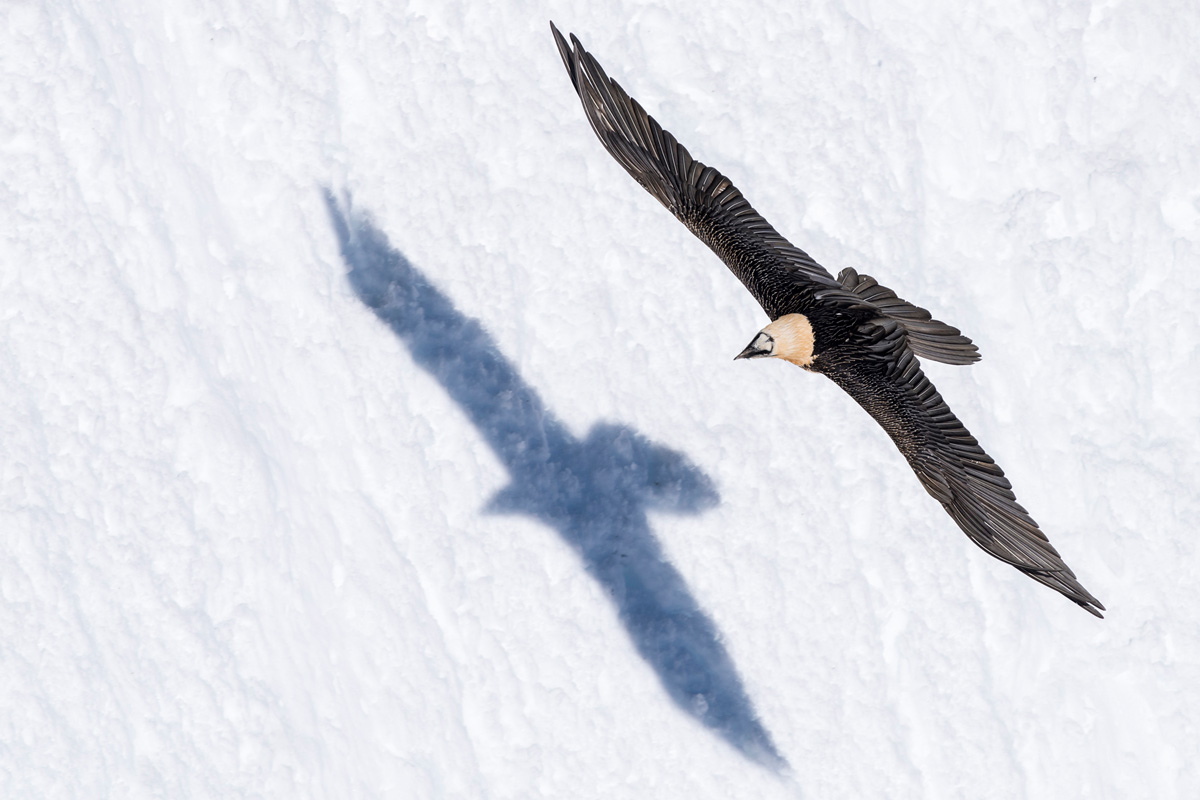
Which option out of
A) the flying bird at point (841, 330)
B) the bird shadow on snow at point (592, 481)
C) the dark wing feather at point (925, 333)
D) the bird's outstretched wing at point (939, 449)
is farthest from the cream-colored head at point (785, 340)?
the bird shadow on snow at point (592, 481)

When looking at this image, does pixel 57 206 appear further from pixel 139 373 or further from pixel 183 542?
pixel 183 542

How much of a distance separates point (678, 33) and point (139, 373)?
4.72 metres

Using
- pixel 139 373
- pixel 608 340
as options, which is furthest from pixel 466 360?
pixel 139 373

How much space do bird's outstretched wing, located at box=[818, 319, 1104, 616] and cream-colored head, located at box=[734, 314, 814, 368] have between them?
0.51 ft

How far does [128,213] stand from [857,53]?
5.58 metres

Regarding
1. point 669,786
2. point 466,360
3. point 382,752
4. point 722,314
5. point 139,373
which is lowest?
point 382,752

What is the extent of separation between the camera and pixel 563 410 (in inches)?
334

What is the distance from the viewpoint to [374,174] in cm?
880

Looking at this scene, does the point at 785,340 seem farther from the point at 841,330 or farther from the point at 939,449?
the point at 939,449

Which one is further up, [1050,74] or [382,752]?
[1050,74]

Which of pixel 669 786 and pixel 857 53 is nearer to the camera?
pixel 669 786

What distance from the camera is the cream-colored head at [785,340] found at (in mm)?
7039

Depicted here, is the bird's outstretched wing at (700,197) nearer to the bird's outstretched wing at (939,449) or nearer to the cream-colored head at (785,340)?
the cream-colored head at (785,340)

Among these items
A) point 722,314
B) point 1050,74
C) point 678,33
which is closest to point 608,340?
point 722,314
